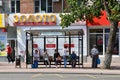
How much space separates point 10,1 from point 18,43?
159 inches

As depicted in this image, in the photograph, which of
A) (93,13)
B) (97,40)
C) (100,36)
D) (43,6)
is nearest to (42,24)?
(43,6)

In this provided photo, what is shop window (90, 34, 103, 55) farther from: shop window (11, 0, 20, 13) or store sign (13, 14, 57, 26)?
shop window (11, 0, 20, 13)

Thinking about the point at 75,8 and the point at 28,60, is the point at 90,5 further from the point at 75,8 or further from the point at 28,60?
the point at 28,60

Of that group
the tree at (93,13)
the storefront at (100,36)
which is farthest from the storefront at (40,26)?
the tree at (93,13)

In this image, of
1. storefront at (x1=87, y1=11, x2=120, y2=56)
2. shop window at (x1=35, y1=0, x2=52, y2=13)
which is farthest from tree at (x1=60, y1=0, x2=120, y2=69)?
shop window at (x1=35, y1=0, x2=52, y2=13)

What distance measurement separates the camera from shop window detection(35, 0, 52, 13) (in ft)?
135

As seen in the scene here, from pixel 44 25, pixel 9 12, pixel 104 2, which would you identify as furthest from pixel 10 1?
pixel 104 2

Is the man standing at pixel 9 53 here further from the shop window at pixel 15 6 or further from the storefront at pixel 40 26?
the shop window at pixel 15 6

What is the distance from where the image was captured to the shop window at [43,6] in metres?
41.2

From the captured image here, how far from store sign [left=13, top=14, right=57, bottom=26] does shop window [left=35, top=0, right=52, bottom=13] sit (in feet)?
2.61

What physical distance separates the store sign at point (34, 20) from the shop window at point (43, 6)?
796 mm

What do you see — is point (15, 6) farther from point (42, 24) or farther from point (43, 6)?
point (42, 24)

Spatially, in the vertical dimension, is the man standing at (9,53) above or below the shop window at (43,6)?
below

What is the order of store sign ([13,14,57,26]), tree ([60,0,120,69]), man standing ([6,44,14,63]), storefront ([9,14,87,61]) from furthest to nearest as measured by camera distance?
store sign ([13,14,57,26]), storefront ([9,14,87,61]), man standing ([6,44,14,63]), tree ([60,0,120,69])
